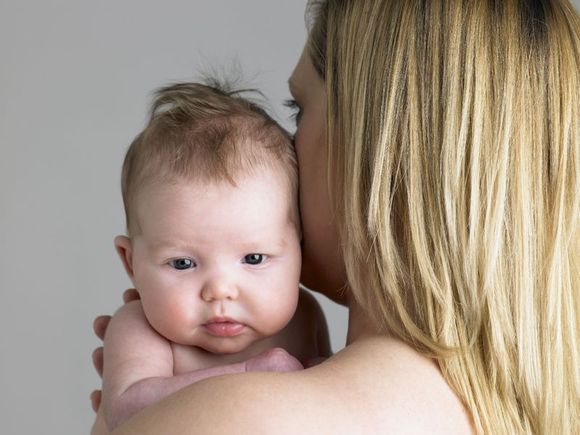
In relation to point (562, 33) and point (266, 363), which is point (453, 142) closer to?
point (562, 33)

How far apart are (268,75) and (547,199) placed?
2.20 m

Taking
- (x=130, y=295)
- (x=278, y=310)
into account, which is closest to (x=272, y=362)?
(x=278, y=310)

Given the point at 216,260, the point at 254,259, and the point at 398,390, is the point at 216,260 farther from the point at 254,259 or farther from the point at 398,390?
the point at 398,390

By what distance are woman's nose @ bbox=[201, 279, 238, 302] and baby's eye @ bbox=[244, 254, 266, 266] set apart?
0.05 metres

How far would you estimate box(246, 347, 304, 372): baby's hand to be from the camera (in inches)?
64.7

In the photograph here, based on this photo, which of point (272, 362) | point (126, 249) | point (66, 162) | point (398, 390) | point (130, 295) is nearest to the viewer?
point (398, 390)

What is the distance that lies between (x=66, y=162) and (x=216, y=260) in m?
2.07

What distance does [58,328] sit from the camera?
11.9 ft

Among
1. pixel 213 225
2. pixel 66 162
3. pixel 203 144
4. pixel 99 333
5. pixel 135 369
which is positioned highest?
pixel 203 144

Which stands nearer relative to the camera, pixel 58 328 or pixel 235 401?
pixel 235 401

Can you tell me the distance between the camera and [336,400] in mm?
1353

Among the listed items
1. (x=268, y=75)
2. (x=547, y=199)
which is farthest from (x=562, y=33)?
(x=268, y=75)

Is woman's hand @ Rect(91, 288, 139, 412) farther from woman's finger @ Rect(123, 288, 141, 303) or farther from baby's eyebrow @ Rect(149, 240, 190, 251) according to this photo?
baby's eyebrow @ Rect(149, 240, 190, 251)

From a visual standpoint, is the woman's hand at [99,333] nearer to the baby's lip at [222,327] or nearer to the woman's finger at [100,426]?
the woman's finger at [100,426]
